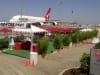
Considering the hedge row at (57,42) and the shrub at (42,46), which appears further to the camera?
the hedge row at (57,42)

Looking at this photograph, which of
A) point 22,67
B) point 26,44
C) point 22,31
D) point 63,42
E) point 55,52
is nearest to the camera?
point 22,67

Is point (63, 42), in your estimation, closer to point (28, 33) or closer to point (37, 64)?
point (28, 33)

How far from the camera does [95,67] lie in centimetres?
1291

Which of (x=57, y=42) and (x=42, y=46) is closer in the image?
(x=42, y=46)

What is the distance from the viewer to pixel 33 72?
15.6 meters

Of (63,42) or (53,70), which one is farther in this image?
(63,42)

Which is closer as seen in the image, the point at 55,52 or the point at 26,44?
the point at 55,52

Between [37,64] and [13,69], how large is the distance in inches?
89.9

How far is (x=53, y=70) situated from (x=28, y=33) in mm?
14999

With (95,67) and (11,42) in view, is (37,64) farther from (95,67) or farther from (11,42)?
(11,42)

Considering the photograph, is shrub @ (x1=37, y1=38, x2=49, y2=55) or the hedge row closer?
shrub @ (x1=37, y1=38, x2=49, y2=55)

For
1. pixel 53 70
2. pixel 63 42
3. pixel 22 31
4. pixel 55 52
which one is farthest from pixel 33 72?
pixel 22 31

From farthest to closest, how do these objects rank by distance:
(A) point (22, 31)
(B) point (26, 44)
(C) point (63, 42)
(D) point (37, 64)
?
1. (A) point (22, 31)
2. (C) point (63, 42)
3. (B) point (26, 44)
4. (D) point (37, 64)

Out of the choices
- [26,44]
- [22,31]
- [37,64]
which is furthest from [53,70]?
[22,31]
